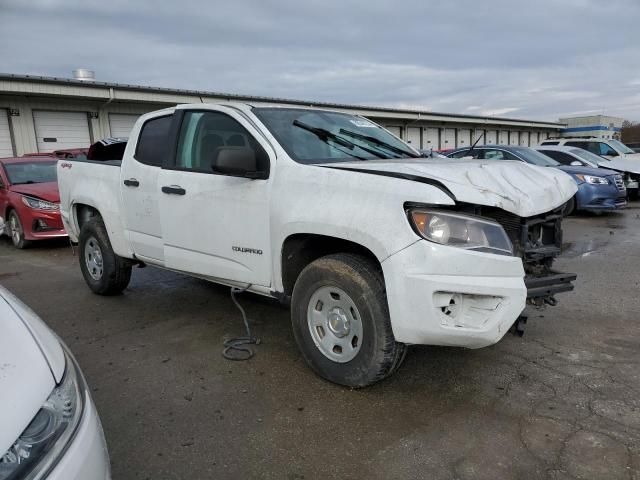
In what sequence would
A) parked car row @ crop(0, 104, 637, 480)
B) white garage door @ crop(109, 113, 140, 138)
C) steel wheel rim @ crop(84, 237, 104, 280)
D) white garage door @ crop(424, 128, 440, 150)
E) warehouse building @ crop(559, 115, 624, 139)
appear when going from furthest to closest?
warehouse building @ crop(559, 115, 624, 139) → white garage door @ crop(424, 128, 440, 150) → white garage door @ crop(109, 113, 140, 138) → steel wheel rim @ crop(84, 237, 104, 280) → parked car row @ crop(0, 104, 637, 480)

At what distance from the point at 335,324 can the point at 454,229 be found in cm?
99

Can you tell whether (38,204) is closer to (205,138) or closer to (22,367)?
(205,138)

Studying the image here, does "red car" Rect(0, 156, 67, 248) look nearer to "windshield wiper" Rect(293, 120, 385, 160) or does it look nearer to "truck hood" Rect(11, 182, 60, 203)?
"truck hood" Rect(11, 182, 60, 203)

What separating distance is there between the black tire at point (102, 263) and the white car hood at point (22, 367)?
328 cm

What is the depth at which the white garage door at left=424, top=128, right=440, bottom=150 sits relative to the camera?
34.5 m

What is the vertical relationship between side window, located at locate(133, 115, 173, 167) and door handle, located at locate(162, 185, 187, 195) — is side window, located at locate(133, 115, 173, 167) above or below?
above

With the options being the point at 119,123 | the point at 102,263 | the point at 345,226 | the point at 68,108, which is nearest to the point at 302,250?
the point at 345,226

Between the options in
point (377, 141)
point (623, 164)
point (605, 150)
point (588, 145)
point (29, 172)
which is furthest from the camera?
point (588, 145)

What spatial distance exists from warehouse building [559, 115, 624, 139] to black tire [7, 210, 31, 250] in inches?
1848

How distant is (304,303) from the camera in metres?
3.26

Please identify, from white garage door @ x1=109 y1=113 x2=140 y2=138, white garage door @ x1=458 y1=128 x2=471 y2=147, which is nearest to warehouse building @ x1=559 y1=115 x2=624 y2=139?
white garage door @ x1=458 y1=128 x2=471 y2=147

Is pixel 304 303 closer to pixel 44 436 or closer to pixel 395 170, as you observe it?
pixel 395 170

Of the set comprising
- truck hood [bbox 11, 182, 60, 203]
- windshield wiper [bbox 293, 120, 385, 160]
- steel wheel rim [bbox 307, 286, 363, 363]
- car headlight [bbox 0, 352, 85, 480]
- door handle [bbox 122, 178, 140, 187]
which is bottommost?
steel wheel rim [bbox 307, 286, 363, 363]

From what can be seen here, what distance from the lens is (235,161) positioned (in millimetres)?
3297
